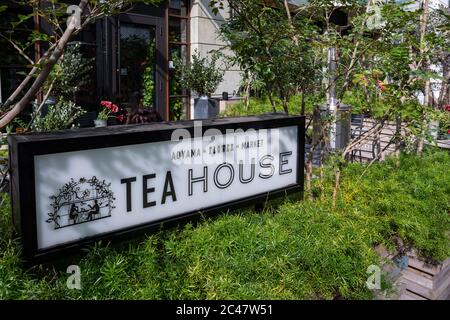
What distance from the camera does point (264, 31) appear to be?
482cm

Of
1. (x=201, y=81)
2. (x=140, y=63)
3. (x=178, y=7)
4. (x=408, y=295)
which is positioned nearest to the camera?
(x=408, y=295)

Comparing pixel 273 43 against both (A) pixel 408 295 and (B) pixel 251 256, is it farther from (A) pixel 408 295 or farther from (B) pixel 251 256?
(A) pixel 408 295

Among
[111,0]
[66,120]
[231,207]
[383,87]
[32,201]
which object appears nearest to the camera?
[32,201]

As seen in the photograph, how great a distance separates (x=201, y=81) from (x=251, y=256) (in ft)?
25.8

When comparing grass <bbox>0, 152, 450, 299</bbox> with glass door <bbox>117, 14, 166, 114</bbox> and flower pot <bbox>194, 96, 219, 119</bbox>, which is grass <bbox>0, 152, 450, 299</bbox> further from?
glass door <bbox>117, 14, 166, 114</bbox>

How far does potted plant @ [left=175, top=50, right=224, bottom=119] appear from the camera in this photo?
1056 cm

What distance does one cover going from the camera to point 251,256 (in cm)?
322

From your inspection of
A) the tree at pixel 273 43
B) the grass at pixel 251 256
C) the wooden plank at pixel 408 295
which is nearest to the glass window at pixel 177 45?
the tree at pixel 273 43

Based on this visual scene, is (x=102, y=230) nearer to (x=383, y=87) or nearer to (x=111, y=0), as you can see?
(x=111, y=0)

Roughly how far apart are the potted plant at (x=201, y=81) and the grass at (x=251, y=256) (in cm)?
643

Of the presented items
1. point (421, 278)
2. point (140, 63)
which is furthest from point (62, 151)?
point (140, 63)
